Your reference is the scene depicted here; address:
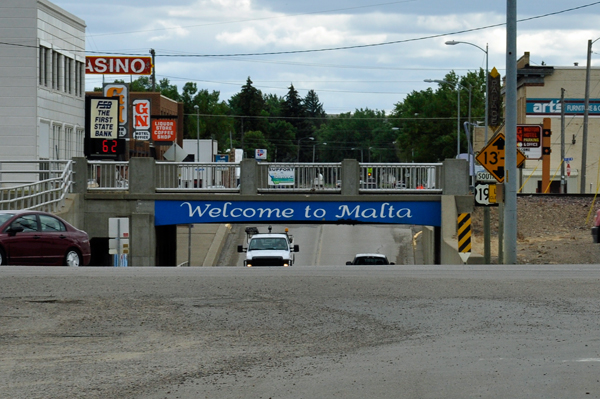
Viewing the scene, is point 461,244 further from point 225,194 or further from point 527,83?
point 527,83

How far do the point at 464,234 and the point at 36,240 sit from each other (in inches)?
474

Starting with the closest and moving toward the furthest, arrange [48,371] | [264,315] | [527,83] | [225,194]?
1. [48,371]
2. [264,315]
3. [225,194]
4. [527,83]

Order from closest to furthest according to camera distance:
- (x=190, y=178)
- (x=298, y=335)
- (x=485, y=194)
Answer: (x=298, y=335), (x=485, y=194), (x=190, y=178)

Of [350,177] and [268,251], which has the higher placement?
[350,177]

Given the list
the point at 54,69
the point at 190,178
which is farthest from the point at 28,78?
the point at 190,178

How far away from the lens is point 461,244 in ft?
83.1

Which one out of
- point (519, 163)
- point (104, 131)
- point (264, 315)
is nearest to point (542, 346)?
point (264, 315)

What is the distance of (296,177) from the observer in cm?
3108

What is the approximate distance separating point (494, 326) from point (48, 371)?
5321 millimetres

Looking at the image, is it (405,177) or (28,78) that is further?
(28,78)

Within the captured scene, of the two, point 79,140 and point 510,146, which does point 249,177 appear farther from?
point 79,140

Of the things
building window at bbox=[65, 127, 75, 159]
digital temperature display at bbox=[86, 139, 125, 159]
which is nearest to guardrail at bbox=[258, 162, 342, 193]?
digital temperature display at bbox=[86, 139, 125, 159]

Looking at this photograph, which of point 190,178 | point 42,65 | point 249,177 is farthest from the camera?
point 42,65

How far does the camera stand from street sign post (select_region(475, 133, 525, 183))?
2348 centimetres
